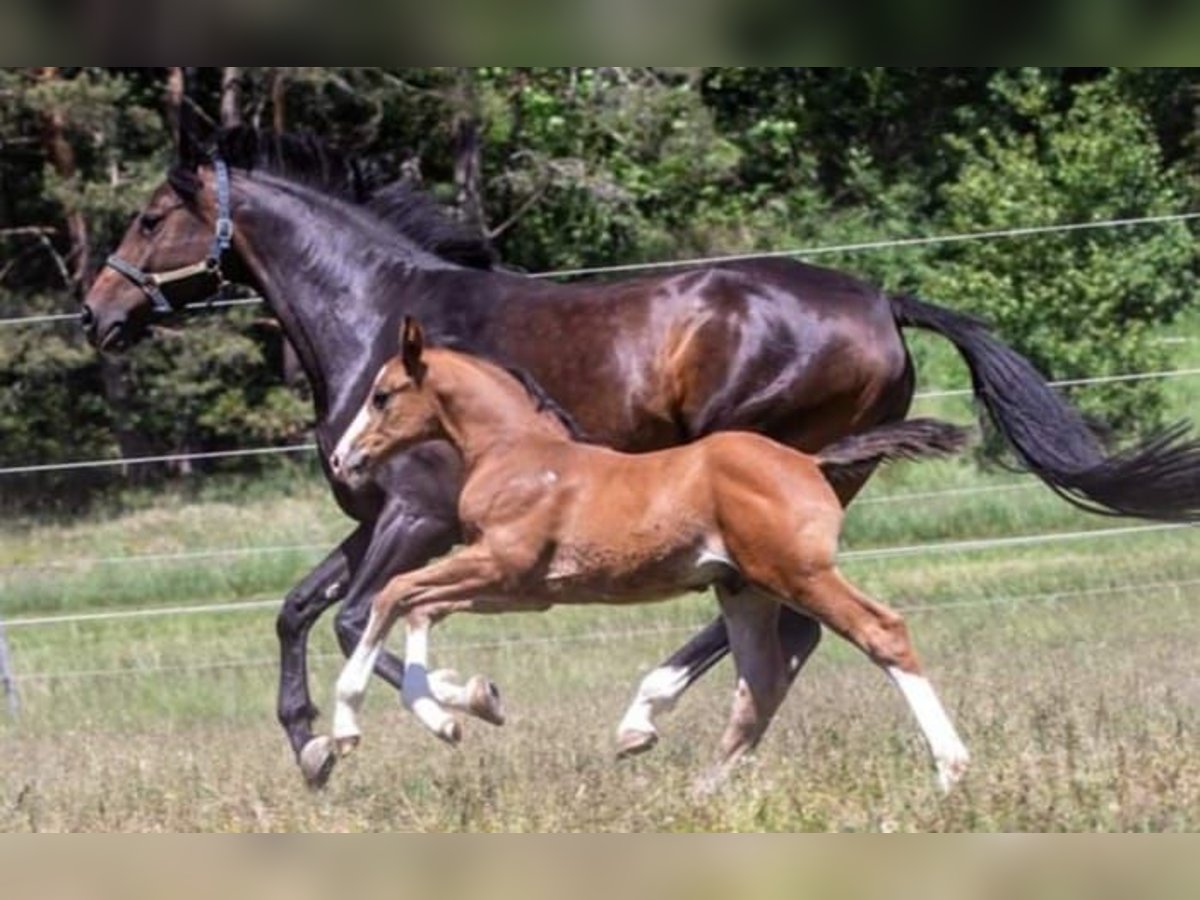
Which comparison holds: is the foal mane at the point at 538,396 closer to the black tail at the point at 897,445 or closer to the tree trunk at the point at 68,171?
the black tail at the point at 897,445

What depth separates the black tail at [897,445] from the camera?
6.97 meters

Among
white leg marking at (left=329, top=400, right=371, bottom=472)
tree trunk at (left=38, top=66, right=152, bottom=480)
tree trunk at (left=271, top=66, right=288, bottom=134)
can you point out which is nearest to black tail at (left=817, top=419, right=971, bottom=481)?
white leg marking at (left=329, top=400, right=371, bottom=472)

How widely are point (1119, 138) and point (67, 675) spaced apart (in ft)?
25.0

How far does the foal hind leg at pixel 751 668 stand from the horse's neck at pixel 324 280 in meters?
1.69

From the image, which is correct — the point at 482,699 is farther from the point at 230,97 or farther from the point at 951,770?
the point at 230,97

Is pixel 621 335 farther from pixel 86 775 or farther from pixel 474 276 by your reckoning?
pixel 86 775

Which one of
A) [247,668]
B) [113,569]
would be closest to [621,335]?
[247,668]

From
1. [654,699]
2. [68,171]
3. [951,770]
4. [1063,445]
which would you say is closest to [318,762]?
[654,699]

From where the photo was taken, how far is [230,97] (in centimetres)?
1922

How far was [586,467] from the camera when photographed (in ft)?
23.2

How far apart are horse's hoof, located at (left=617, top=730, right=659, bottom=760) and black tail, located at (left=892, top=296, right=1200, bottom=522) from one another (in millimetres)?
1625

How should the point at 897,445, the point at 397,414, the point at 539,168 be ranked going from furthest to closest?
1. the point at 539,168
2. the point at 397,414
3. the point at 897,445

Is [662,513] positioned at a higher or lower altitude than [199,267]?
higher

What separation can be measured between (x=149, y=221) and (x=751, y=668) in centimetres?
300
